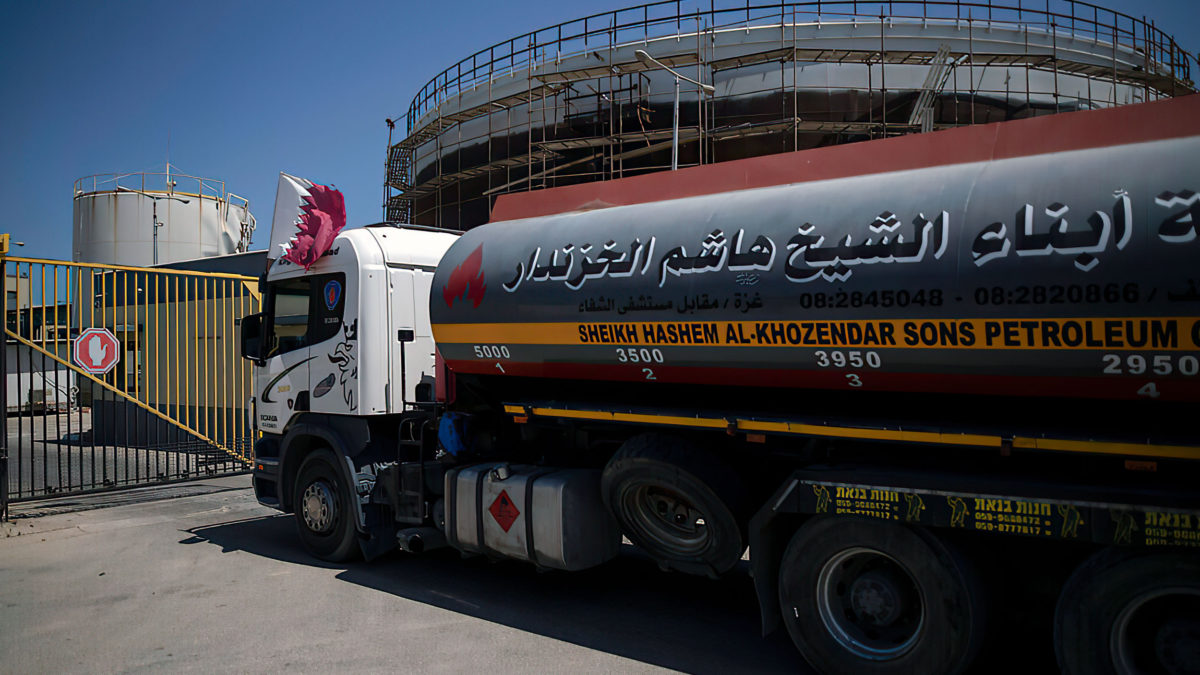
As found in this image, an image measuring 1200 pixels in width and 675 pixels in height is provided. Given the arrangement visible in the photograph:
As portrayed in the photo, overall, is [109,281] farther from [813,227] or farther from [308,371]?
[813,227]

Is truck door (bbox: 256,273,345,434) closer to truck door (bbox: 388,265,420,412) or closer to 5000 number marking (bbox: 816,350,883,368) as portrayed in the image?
truck door (bbox: 388,265,420,412)

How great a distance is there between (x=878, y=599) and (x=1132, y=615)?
131 cm

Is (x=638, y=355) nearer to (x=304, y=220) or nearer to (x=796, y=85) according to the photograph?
(x=304, y=220)

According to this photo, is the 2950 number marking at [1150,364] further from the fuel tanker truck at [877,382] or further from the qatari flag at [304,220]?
the qatari flag at [304,220]

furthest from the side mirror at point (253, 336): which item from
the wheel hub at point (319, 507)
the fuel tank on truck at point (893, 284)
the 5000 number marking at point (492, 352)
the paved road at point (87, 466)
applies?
the fuel tank on truck at point (893, 284)

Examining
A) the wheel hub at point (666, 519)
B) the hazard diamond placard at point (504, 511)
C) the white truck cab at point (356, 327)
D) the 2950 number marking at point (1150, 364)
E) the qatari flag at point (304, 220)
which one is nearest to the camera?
the 2950 number marking at point (1150, 364)

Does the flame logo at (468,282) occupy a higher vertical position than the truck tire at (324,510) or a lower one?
higher

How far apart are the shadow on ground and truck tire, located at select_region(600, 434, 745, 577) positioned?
1.84 feet

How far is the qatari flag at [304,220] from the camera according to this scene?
8367 mm

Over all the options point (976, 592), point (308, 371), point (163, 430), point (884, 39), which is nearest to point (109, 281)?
Answer: point (163, 430)

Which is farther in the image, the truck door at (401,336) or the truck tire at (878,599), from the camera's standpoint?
the truck door at (401,336)

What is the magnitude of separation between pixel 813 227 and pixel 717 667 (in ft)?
9.87

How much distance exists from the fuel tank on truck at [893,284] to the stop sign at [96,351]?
862 cm

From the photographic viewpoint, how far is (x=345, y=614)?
660 cm
